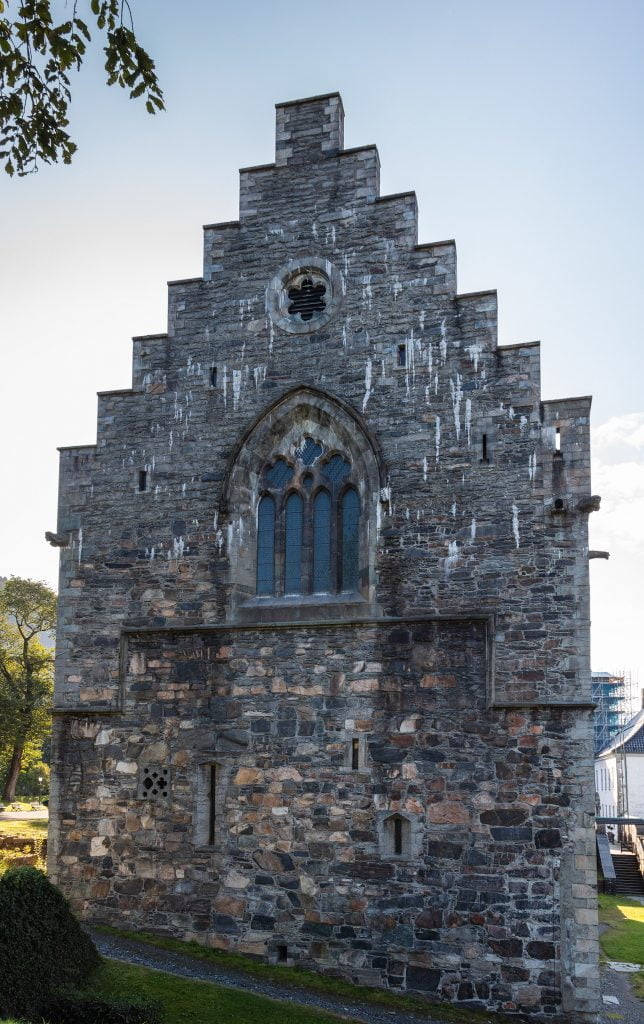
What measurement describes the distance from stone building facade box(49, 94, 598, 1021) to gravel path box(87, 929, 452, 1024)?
45 cm

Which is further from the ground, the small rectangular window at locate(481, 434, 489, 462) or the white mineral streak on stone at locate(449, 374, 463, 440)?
the white mineral streak on stone at locate(449, 374, 463, 440)

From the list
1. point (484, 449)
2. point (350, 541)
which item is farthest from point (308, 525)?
point (484, 449)

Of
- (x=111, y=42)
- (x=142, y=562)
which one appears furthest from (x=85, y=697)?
(x=111, y=42)

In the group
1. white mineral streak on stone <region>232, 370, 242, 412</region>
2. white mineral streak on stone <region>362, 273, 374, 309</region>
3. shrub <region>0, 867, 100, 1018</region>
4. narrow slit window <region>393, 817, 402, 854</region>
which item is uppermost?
white mineral streak on stone <region>362, 273, 374, 309</region>

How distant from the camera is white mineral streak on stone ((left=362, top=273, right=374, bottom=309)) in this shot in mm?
14672

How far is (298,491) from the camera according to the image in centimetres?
1489

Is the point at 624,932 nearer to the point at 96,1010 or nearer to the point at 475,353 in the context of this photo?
the point at 475,353

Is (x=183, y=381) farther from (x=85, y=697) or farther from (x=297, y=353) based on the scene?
(x=85, y=697)

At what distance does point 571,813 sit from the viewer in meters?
12.4

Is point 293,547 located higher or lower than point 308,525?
lower

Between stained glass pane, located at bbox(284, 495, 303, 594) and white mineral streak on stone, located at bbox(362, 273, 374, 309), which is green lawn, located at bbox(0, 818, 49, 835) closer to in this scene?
stained glass pane, located at bbox(284, 495, 303, 594)

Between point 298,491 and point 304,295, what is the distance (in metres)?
3.34

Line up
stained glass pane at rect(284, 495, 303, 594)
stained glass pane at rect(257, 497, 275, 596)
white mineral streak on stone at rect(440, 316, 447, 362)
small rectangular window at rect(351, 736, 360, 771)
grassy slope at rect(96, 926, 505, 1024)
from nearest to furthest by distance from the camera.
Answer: grassy slope at rect(96, 926, 505, 1024) → small rectangular window at rect(351, 736, 360, 771) → white mineral streak on stone at rect(440, 316, 447, 362) → stained glass pane at rect(284, 495, 303, 594) → stained glass pane at rect(257, 497, 275, 596)

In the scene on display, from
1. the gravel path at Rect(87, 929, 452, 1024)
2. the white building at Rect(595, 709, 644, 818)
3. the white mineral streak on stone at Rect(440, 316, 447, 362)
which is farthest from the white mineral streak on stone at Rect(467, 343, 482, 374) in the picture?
the white building at Rect(595, 709, 644, 818)
